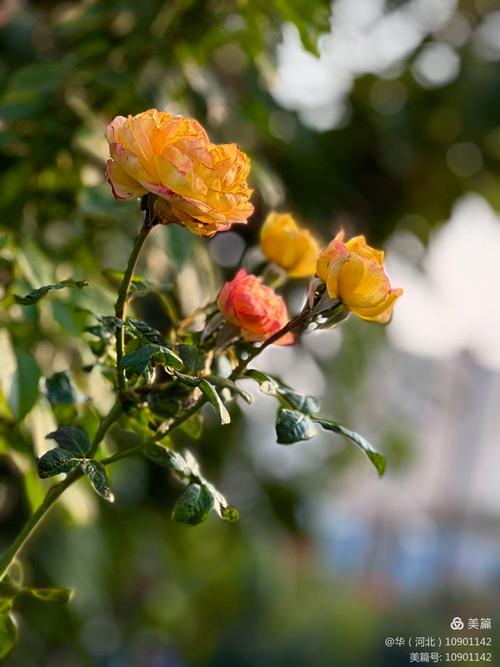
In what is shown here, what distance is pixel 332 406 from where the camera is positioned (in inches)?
57.1

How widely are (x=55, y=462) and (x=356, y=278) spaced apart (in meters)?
0.14

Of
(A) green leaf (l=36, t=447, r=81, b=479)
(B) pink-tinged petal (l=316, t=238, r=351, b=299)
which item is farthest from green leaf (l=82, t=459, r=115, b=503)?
(B) pink-tinged petal (l=316, t=238, r=351, b=299)

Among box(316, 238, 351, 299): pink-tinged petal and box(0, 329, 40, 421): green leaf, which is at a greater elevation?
box(0, 329, 40, 421): green leaf

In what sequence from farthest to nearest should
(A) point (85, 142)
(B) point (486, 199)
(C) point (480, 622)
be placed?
(B) point (486, 199) < (C) point (480, 622) < (A) point (85, 142)

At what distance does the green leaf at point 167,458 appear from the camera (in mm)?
414

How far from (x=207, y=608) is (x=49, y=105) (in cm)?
106

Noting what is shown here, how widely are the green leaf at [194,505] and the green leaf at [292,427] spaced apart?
0.04 m

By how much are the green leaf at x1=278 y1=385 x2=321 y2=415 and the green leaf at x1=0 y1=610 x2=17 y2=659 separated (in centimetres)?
15

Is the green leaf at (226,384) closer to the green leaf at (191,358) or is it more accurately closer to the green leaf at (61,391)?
the green leaf at (191,358)

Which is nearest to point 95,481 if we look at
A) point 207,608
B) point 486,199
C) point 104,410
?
point 104,410

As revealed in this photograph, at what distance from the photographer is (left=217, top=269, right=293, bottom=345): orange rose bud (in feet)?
1.38

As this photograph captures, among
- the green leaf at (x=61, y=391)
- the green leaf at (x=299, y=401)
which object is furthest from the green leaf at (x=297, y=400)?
the green leaf at (x=61, y=391)

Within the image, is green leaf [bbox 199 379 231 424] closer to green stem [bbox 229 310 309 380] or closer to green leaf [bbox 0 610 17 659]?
green stem [bbox 229 310 309 380]

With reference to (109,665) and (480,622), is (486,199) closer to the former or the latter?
(480,622)
